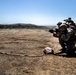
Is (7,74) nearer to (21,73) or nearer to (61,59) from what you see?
(21,73)

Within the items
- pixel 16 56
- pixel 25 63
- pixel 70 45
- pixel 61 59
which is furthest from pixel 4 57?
pixel 70 45

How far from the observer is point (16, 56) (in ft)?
30.6

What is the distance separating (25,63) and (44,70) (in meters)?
1.12

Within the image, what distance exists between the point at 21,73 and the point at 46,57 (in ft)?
8.11

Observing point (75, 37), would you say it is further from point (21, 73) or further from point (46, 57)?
point (21, 73)

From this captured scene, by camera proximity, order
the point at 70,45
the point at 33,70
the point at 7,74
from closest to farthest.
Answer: the point at 7,74, the point at 33,70, the point at 70,45

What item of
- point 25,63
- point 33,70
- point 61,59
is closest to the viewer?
point 33,70

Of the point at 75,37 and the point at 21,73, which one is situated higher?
the point at 75,37

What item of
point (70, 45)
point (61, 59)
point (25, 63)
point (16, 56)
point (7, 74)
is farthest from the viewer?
point (70, 45)

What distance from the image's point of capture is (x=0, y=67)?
7375mm

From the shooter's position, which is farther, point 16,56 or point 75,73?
point 16,56

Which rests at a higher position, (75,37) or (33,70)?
(75,37)

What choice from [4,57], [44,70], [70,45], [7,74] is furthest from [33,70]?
[70,45]

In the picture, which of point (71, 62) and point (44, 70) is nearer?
point (44, 70)
